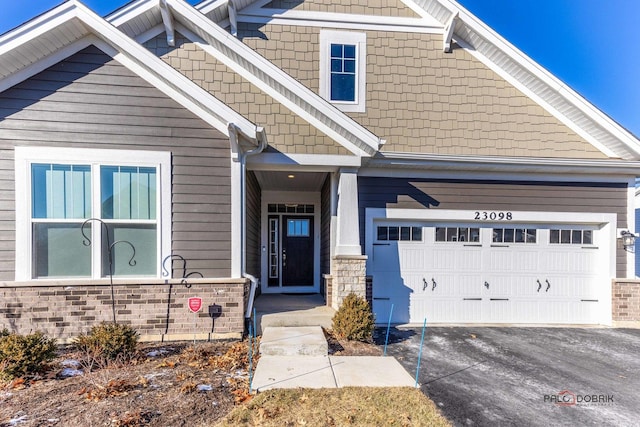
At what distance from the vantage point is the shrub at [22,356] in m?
3.79

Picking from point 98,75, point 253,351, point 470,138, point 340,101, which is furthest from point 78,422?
point 470,138

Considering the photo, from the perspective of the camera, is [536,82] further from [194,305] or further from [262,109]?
[194,305]

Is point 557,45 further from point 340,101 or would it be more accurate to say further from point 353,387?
point 353,387

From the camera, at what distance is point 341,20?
6984 mm

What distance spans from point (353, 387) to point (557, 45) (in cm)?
1728

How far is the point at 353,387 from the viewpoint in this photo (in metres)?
3.68

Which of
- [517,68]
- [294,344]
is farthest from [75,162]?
[517,68]

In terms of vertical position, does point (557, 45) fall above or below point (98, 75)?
above

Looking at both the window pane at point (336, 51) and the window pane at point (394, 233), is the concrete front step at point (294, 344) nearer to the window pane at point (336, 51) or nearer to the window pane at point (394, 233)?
the window pane at point (394, 233)

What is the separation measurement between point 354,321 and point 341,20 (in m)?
6.09

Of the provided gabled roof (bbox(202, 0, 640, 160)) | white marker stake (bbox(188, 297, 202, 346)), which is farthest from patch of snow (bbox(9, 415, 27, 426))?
gabled roof (bbox(202, 0, 640, 160))

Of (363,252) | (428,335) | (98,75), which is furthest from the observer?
(363,252)

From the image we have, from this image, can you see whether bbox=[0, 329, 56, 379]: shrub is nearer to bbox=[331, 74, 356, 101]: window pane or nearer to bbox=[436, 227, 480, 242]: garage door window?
bbox=[331, 74, 356, 101]: window pane

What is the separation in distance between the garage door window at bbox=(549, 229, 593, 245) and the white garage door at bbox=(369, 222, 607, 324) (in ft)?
0.07
